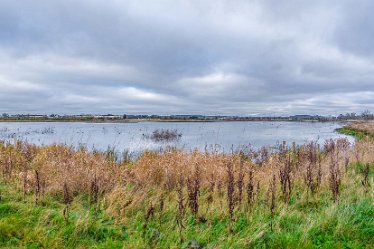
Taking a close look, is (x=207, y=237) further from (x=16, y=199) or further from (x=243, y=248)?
(x=16, y=199)

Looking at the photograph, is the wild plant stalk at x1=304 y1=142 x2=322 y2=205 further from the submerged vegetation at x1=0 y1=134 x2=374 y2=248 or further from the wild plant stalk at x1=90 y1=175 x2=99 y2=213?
the wild plant stalk at x1=90 y1=175 x2=99 y2=213

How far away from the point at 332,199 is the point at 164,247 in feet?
14.5

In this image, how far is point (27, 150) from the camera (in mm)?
13078

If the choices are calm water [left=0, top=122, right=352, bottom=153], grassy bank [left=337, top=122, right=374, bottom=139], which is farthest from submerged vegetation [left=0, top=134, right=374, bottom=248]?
grassy bank [left=337, top=122, right=374, bottom=139]

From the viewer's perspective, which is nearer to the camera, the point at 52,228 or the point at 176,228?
the point at 52,228

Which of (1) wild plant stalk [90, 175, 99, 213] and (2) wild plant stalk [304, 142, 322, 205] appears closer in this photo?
(1) wild plant stalk [90, 175, 99, 213]

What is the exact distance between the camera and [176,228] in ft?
18.0

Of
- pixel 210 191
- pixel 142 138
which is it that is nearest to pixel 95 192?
pixel 210 191

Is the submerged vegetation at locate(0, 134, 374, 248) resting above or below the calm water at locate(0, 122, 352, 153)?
above

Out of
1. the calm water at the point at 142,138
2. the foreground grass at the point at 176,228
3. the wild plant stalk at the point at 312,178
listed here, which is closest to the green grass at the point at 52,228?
the foreground grass at the point at 176,228

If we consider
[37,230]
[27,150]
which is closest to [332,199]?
[37,230]

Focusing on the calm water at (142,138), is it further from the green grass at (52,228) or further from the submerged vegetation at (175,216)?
the green grass at (52,228)

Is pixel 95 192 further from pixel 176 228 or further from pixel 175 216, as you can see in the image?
pixel 176 228

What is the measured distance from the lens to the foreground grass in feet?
15.5
